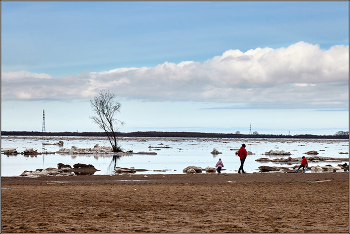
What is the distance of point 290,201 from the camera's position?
1327cm

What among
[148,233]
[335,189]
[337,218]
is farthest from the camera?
[335,189]

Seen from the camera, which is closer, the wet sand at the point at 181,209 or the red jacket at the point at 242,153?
the wet sand at the point at 181,209

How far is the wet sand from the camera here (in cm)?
926

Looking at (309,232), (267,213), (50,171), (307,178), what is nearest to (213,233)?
(309,232)

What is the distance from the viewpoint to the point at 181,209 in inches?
462

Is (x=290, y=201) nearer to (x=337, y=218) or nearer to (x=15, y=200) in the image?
(x=337, y=218)

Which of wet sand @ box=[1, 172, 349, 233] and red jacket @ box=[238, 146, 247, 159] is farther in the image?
red jacket @ box=[238, 146, 247, 159]

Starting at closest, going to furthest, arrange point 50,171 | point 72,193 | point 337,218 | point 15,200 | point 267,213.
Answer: point 337,218
point 267,213
point 15,200
point 72,193
point 50,171

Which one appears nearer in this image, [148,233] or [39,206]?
[148,233]

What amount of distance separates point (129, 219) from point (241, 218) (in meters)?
2.97

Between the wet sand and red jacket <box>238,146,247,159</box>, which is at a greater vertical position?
red jacket <box>238,146,247,159</box>

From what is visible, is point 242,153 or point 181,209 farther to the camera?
point 242,153

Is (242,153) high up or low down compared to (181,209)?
up

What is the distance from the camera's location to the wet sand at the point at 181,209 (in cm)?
926
